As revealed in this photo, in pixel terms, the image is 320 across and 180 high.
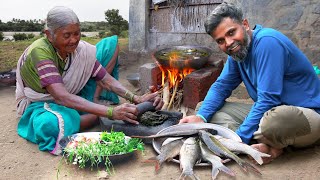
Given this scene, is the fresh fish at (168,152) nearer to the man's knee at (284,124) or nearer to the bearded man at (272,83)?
the bearded man at (272,83)

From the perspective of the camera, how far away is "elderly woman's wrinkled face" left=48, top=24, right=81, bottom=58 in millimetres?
3604

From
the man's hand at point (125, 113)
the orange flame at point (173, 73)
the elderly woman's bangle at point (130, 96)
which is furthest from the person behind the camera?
the orange flame at point (173, 73)

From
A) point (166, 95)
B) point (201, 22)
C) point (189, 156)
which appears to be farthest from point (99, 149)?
point (201, 22)

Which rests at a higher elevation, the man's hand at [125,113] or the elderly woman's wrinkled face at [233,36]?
the elderly woman's wrinkled face at [233,36]

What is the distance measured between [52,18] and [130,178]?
180 cm

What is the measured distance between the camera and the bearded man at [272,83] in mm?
2898

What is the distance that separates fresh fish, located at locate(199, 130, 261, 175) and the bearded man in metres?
0.26

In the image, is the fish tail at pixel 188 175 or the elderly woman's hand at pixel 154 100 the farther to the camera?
the elderly woman's hand at pixel 154 100

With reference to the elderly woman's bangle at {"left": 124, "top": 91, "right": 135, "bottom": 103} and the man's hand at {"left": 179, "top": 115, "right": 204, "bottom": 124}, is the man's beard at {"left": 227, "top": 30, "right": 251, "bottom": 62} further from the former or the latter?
the elderly woman's bangle at {"left": 124, "top": 91, "right": 135, "bottom": 103}

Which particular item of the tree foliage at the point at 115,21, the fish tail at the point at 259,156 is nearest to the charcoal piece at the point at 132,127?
the fish tail at the point at 259,156

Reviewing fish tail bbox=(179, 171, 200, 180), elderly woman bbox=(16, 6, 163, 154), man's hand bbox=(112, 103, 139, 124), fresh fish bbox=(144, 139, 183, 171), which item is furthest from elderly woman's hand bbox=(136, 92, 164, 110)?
fish tail bbox=(179, 171, 200, 180)

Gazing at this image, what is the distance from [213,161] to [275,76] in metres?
0.88

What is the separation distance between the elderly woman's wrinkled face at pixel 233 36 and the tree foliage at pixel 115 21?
10625 millimetres

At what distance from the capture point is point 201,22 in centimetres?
644
